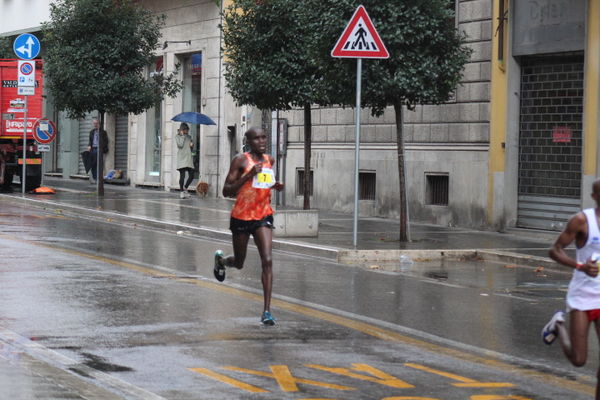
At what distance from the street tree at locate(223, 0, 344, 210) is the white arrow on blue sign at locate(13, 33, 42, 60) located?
8.03m

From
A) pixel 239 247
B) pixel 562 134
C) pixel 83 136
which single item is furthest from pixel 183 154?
pixel 239 247

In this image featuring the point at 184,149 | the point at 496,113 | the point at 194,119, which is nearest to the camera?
the point at 496,113

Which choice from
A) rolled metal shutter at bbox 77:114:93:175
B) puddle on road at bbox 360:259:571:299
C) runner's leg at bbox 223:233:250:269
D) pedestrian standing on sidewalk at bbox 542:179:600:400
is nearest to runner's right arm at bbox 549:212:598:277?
pedestrian standing on sidewalk at bbox 542:179:600:400

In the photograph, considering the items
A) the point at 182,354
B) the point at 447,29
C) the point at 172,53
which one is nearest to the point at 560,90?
the point at 447,29

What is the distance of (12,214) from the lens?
23594 mm

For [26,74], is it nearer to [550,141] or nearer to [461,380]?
[550,141]

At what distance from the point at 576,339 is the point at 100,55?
24137mm

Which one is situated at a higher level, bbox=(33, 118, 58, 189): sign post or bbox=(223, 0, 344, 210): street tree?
bbox=(223, 0, 344, 210): street tree

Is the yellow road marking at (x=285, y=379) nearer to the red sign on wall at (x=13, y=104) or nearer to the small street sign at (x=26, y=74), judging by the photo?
the small street sign at (x=26, y=74)

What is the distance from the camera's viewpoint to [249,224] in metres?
10.7

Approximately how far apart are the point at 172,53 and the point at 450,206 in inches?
590

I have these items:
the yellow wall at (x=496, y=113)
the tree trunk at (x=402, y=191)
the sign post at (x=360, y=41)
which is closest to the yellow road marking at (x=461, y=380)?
the sign post at (x=360, y=41)

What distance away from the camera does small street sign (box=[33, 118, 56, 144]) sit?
30047 mm

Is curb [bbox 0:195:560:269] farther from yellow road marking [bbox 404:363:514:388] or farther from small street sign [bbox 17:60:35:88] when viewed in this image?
Result: small street sign [bbox 17:60:35:88]
